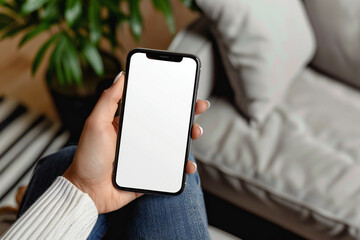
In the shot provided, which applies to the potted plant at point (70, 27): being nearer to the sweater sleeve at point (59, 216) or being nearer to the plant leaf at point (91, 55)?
the plant leaf at point (91, 55)

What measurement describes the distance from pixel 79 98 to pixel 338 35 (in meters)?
0.88

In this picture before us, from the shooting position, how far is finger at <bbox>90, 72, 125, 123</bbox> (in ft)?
1.99

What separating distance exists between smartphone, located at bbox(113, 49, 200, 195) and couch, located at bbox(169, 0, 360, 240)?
0.25 m

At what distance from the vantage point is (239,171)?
0.87 meters

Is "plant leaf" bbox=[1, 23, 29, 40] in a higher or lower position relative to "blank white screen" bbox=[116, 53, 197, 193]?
higher

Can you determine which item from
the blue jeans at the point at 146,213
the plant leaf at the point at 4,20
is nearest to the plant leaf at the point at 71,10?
the plant leaf at the point at 4,20

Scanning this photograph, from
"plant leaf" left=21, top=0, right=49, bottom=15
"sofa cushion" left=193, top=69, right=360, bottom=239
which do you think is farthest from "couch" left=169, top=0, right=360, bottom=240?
"plant leaf" left=21, top=0, right=49, bottom=15

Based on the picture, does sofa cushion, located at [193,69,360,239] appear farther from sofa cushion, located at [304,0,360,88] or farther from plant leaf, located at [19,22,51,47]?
plant leaf, located at [19,22,51,47]

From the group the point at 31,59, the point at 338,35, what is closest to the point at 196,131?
the point at 338,35

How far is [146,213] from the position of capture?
25.9 inches

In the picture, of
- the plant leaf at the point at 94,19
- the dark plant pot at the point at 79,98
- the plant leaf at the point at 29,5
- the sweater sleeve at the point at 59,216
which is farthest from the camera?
the dark plant pot at the point at 79,98

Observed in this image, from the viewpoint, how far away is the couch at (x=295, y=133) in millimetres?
817

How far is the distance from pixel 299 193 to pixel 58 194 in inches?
22.3

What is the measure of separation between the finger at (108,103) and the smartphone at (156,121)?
1 centimetres
